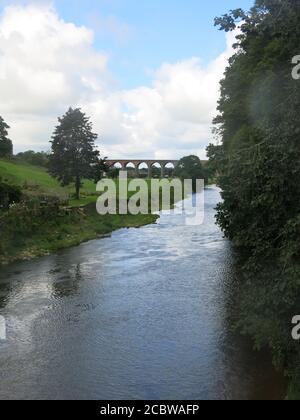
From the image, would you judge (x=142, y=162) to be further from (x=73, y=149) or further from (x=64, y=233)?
(x=64, y=233)

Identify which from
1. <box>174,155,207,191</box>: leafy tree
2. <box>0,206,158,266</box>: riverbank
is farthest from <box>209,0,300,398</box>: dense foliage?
<box>174,155,207,191</box>: leafy tree

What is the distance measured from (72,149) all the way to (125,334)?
123 feet

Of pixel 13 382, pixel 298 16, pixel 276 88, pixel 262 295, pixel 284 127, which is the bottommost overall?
pixel 13 382

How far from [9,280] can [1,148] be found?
28593 mm

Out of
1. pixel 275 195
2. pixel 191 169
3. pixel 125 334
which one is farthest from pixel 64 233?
pixel 191 169

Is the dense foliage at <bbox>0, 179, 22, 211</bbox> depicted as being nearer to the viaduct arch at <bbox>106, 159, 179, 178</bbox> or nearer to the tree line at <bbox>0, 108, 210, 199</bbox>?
the tree line at <bbox>0, 108, 210, 199</bbox>

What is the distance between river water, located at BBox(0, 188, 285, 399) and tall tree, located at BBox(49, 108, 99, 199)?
23.5 m

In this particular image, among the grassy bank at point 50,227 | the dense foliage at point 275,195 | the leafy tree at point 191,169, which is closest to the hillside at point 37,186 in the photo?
the grassy bank at point 50,227

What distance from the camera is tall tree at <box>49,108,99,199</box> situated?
51.2m

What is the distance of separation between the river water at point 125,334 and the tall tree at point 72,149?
924 inches

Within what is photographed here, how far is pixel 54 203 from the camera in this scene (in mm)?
39812
